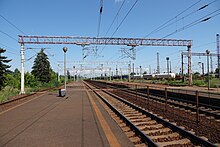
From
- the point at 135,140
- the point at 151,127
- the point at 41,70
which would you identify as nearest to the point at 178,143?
the point at 135,140

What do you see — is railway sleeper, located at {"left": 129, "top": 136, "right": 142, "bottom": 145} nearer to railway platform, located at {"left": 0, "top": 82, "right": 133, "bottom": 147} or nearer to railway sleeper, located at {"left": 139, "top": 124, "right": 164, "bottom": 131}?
railway platform, located at {"left": 0, "top": 82, "right": 133, "bottom": 147}

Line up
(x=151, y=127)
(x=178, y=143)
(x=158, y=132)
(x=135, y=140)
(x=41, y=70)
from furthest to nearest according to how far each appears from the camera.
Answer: (x=41, y=70) < (x=151, y=127) < (x=158, y=132) < (x=135, y=140) < (x=178, y=143)

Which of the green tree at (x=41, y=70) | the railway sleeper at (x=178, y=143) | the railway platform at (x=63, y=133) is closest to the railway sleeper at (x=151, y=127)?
the railway platform at (x=63, y=133)

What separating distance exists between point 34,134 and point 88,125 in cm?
222

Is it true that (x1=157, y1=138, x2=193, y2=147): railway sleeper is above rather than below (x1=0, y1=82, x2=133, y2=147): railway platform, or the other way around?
above

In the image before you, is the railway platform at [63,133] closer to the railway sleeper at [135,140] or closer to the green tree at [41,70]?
the railway sleeper at [135,140]

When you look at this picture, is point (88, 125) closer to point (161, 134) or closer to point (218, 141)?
point (161, 134)

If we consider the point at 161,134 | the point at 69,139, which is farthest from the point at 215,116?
the point at 69,139

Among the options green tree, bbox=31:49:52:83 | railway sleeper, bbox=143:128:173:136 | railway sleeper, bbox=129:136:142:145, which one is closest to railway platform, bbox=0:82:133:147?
railway sleeper, bbox=129:136:142:145

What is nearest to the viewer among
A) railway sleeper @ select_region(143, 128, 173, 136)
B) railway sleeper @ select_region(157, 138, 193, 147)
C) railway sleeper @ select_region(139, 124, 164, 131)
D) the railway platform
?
railway sleeper @ select_region(157, 138, 193, 147)

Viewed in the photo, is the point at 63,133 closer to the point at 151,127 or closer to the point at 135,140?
the point at 135,140

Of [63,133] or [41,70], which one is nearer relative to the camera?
[63,133]

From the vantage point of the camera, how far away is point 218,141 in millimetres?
6723

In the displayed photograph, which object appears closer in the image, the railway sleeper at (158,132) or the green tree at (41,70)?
the railway sleeper at (158,132)
